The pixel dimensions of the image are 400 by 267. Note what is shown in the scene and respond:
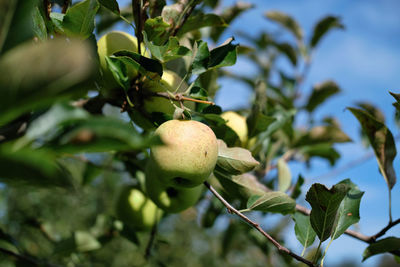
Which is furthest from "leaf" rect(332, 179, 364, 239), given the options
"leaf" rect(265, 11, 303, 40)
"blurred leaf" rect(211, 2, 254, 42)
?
"leaf" rect(265, 11, 303, 40)

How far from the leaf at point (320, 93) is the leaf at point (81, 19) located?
5.01ft

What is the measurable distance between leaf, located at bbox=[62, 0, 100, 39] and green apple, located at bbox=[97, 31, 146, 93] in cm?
11

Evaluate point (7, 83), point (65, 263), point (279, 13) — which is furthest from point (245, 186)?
point (279, 13)

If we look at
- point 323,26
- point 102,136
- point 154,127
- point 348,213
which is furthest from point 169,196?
point 323,26

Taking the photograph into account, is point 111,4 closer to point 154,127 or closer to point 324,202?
point 154,127

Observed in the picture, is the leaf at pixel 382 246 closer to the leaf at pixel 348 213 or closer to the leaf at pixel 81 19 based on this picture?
the leaf at pixel 348 213

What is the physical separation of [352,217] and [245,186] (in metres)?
0.28

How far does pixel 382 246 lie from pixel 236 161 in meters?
0.45

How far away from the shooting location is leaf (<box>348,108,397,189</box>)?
102cm

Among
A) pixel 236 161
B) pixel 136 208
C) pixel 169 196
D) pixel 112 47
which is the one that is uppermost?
pixel 112 47

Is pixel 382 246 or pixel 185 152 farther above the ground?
pixel 185 152

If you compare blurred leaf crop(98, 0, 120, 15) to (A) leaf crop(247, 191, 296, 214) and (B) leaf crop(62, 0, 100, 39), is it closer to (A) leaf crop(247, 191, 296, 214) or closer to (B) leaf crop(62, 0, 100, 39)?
(B) leaf crop(62, 0, 100, 39)

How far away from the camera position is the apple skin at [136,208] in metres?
1.35

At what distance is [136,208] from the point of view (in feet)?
4.42
